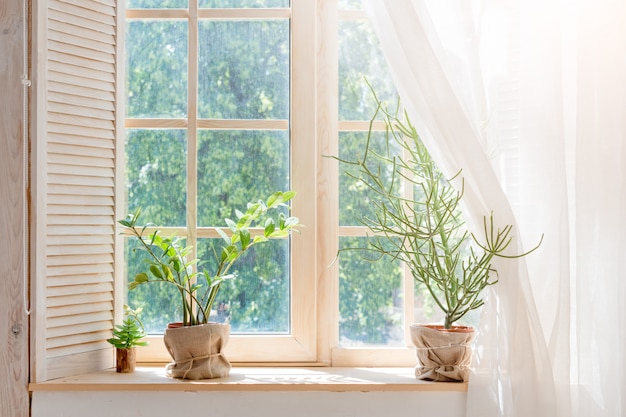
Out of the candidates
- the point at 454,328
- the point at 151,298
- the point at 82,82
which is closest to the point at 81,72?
the point at 82,82

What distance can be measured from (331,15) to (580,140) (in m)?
0.80

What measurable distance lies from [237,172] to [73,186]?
1.52 feet

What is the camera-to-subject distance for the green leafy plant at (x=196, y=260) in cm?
198

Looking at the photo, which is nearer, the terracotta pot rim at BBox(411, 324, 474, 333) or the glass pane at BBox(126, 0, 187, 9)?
the terracotta pot rim at BBox(411, 324, 474, 333)

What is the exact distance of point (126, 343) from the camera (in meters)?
2.01

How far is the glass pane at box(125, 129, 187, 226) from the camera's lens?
7.16 feet

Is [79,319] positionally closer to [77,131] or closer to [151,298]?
[151,298]

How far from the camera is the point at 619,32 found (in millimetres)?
1838

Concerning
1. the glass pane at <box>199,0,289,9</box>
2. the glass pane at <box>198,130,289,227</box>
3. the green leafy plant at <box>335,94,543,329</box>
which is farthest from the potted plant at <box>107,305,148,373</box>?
the glass pane at <box>199,0,289,9</box>

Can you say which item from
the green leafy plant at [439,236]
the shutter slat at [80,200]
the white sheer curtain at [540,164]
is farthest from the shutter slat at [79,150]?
the white sheer curtain at [540,164]

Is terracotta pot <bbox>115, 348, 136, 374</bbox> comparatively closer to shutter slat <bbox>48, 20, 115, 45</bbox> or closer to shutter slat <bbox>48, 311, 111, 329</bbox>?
shutter slat <bbox>48, 311, 111, 329</bbox>

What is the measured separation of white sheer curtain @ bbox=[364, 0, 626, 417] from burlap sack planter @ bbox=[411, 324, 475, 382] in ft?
0.24

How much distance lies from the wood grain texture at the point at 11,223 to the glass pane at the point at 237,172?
0.51 m

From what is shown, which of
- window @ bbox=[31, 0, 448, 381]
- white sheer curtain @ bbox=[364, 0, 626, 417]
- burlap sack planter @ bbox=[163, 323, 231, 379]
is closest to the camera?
white sheer curtain @ bbox=[364, 0, 626, 417]
